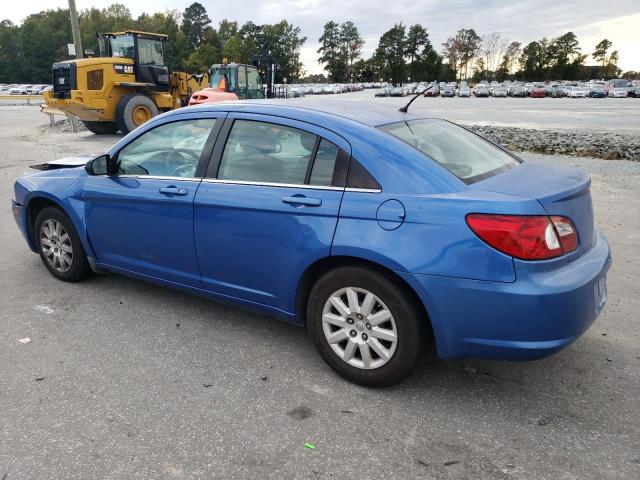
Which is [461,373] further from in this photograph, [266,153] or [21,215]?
[21,215]

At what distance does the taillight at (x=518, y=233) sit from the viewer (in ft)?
8.53

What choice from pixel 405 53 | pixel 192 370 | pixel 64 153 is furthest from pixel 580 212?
pixel 405 53

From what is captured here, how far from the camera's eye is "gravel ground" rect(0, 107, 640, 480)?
251 cm

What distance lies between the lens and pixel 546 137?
46.6 ft

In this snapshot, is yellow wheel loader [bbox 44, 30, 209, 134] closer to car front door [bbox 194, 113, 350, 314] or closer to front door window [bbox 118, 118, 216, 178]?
front door window [bbox 118, 118, 216, 178]

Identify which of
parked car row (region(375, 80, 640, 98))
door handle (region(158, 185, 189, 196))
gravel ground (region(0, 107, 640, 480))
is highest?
parked car row (region(375, 80, 640, 98))

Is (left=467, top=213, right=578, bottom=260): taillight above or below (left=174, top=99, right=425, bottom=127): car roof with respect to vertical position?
below

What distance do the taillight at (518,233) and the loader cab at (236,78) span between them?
63.9 ft

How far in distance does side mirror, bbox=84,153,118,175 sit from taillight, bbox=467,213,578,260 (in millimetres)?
2874

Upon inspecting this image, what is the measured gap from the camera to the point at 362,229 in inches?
115

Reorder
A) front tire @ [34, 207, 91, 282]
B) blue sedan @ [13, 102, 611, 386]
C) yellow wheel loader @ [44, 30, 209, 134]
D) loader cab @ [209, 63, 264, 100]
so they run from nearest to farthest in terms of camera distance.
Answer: blue sedan @ [13, 102, 611, 386]
front tire @ [34, 207, 91, 282]
yellow wheel loader @ [44, 30, 209, 134]
loader cab @ [209, 63, 264, 100]

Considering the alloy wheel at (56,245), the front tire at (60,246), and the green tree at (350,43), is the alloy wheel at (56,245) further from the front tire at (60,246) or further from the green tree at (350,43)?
the green tree at (350,43)

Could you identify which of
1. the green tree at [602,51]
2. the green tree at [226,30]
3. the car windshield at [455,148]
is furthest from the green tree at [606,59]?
the car windshield at [455,148]

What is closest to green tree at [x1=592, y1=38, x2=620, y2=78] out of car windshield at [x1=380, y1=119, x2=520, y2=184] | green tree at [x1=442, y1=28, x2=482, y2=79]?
green tree at [x1=442, y1=28, x2=482, y2=79]
